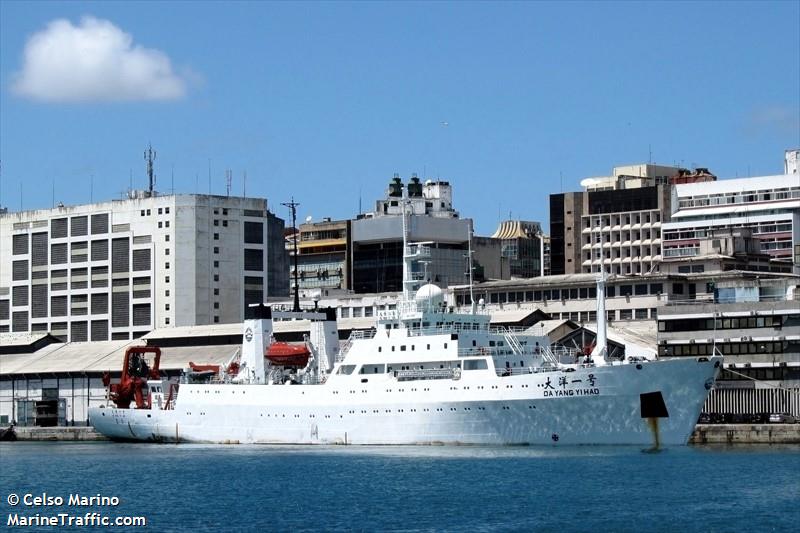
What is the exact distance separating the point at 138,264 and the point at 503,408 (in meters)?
71.6

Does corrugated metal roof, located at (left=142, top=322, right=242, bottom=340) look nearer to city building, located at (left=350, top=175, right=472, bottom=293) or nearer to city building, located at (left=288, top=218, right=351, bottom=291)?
city building, located at (left=350, top=175, right=472, bottom=293)

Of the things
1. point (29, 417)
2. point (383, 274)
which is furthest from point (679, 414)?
point (383, 274)

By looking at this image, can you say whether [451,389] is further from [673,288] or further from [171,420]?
[673,288]

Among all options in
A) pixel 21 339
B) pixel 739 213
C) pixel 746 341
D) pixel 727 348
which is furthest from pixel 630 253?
pixel 746 341

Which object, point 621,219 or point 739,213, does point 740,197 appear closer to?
point 739,213

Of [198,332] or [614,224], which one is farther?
[614,224]

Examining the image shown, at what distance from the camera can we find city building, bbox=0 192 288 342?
137m

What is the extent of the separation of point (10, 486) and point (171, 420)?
890 inches

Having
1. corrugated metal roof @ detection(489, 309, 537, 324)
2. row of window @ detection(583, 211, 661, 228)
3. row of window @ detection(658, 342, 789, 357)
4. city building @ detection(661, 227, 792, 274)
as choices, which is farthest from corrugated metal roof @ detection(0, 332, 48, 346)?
row of window @ detection(583, 211, 661, 228)

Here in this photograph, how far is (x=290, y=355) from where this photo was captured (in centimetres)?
8400

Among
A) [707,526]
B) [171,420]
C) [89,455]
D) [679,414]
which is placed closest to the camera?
[707,526]

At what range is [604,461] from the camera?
66.1 metres

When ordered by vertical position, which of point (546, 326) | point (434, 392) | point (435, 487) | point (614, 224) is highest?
point (614, 224)

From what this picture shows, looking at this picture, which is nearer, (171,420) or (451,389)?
(451,389)
